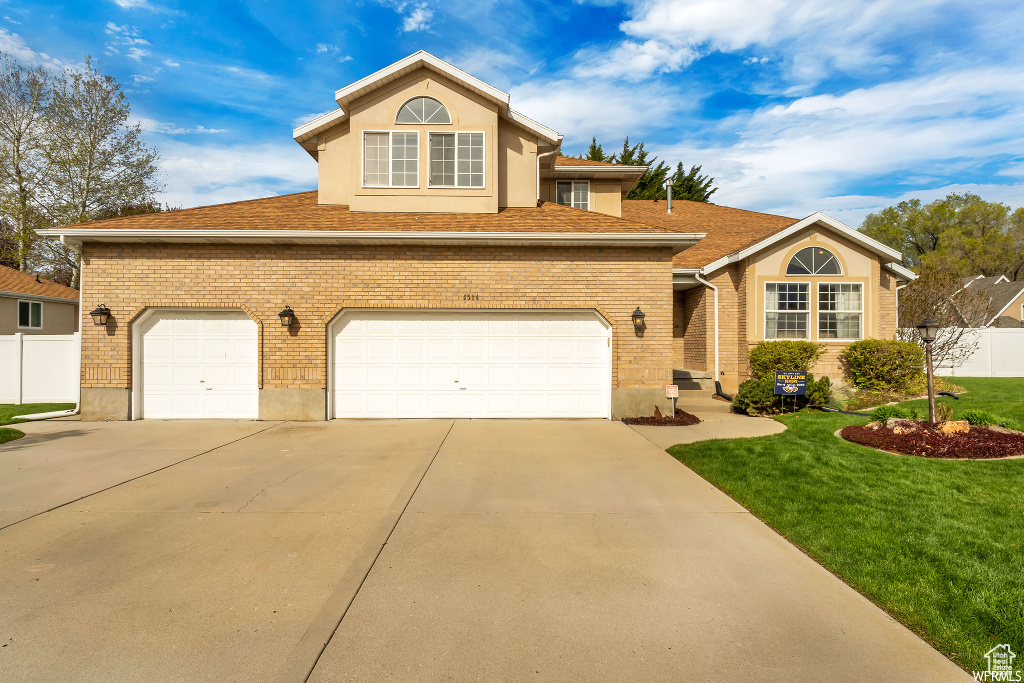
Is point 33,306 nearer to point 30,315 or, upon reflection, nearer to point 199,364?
point 30,315

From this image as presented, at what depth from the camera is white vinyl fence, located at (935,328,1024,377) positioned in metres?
19.5

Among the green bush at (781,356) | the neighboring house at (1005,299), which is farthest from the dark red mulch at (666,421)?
the neighboring house at (1005,299)

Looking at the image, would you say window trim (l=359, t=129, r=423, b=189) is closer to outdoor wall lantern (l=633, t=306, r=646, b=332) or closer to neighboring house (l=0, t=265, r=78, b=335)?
outdoor wall lantern (l=633, t=306, r=646, b=332)

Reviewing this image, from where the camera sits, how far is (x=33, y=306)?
20.6 metres

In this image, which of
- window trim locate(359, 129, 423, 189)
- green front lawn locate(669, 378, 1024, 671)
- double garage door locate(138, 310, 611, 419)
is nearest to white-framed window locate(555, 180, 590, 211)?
window trim locate(359, 129, 423, 189)

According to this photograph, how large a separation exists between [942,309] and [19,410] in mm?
27479

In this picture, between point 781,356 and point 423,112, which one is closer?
point 423,112

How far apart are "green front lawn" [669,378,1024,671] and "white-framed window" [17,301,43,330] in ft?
85.0

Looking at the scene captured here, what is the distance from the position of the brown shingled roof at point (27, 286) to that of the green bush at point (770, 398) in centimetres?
2651

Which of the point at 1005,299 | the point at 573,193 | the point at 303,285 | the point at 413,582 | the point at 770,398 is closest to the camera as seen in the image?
the point at 413,582

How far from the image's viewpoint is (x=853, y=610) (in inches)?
132

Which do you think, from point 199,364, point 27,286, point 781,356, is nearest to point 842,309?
point 781,356

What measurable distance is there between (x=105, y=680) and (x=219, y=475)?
13.5 feet

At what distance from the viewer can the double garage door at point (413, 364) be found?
1047 cm
